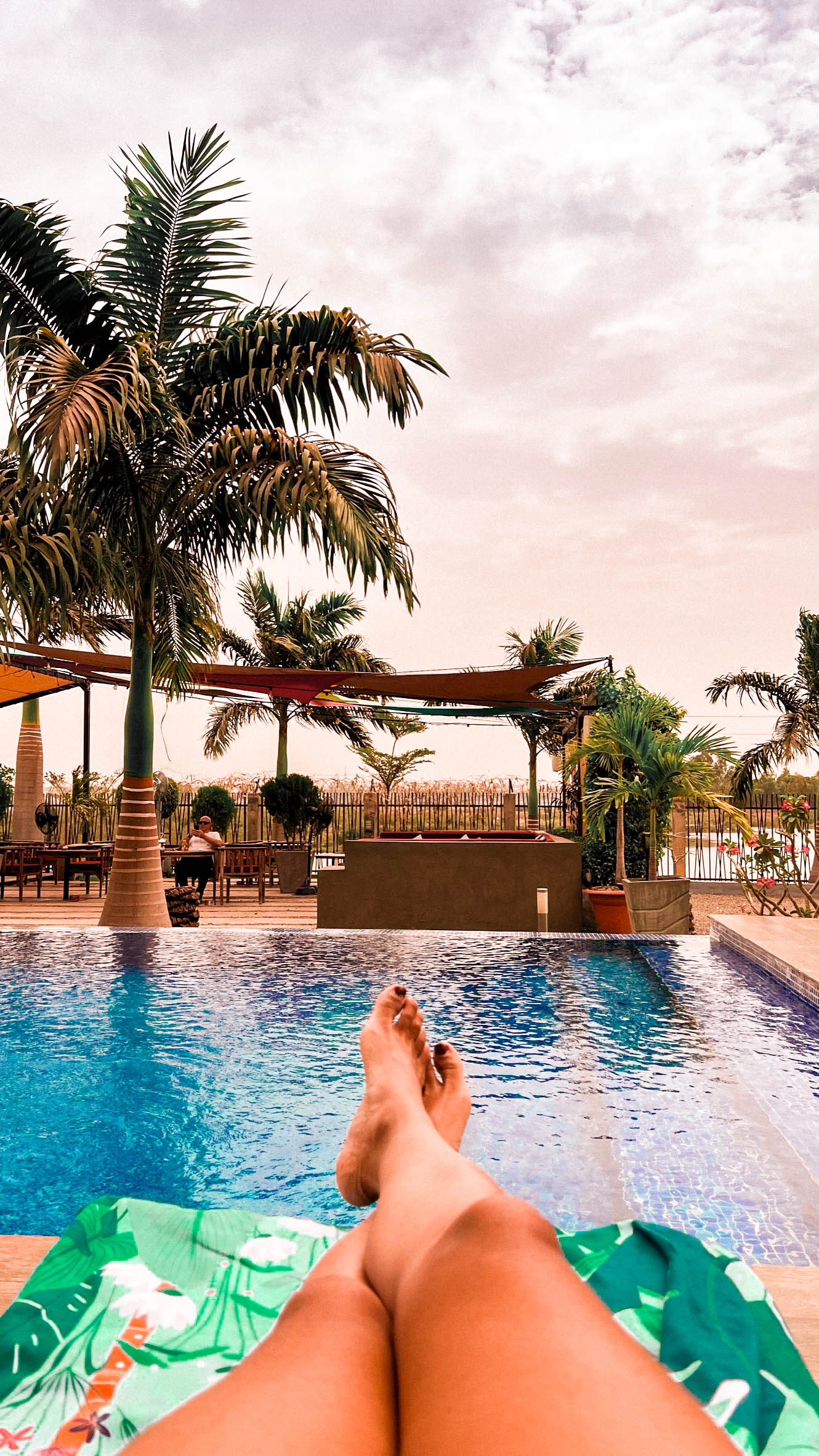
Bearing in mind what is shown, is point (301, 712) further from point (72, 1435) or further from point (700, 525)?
point (72, 1435)

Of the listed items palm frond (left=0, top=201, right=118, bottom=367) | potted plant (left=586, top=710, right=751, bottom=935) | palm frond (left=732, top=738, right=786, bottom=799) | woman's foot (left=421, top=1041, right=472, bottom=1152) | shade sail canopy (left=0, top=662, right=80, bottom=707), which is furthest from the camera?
palm frond (left=732, top=738, right=786, bottom=799)

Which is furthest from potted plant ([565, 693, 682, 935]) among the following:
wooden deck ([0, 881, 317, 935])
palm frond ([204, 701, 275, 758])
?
palm frond ([204, 701, 275, 758])

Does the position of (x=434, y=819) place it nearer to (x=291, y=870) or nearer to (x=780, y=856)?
(x=291, y=870)

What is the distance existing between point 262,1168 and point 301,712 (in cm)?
1390

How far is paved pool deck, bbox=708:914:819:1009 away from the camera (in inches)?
174

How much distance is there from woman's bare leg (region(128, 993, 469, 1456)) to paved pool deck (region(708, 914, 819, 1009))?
387 centimetres

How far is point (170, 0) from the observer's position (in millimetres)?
7082

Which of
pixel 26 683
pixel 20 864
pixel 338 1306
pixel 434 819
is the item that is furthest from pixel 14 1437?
pixel 434 819

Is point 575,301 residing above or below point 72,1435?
above

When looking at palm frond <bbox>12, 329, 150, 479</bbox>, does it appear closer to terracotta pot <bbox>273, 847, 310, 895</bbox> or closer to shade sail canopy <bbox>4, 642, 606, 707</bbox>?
shade sail canopy <bbox>4, 642, 606, 707</bbox>

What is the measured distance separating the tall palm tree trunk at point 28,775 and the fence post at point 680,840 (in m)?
10.4

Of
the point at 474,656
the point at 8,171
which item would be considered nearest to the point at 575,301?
the point at 8,171

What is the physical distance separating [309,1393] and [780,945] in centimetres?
492

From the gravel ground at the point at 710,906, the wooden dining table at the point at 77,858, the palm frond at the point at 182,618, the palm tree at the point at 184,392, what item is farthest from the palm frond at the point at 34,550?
the gravel ground at the point at 710,906
